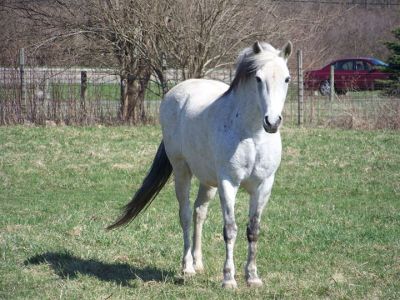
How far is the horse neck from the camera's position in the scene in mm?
5789

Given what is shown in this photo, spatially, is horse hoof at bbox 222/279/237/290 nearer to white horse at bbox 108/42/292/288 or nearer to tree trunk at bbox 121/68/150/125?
white horse at bbox 108/42/292/288

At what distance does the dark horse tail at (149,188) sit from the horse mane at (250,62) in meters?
1.46

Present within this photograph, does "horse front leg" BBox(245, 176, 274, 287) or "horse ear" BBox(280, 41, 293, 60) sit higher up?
"horse ear" BBox(280, 41, 293, 60)

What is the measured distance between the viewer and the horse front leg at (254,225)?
5.92 m

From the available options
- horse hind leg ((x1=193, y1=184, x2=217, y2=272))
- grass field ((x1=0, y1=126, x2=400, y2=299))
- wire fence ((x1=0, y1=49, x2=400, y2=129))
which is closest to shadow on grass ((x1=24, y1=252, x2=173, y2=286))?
grass field ((x1=0, y1=126, x2=400, y2=299))

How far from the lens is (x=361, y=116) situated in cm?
1756

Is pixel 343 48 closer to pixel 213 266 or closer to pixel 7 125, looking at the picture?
pixel 7 125

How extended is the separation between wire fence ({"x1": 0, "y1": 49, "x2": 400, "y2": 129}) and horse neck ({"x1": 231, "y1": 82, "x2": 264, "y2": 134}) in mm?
11909

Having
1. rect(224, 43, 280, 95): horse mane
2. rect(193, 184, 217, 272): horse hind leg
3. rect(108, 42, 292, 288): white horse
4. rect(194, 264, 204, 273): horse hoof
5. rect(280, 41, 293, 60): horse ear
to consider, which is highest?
rect(280, 41, 293, 60): horse ear

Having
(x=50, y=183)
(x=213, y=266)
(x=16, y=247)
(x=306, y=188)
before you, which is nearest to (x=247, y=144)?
(x=213, y=266)

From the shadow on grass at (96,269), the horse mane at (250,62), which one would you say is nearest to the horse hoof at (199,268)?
the shadow on grass at (96,269)

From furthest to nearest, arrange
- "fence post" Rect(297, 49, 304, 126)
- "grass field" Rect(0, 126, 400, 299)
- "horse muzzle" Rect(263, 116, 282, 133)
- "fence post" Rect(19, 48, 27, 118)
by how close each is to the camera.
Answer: "fence post" Rect(297, 49, 304, 126), "fence post" Rect(19, 48, 27, 118), "grass field" Rect(0, 126, 400, 299), "horse muzzle" Rect(263, 116, 282, 133)

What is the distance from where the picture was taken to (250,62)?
19.0ft

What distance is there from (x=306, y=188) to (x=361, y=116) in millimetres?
7381
